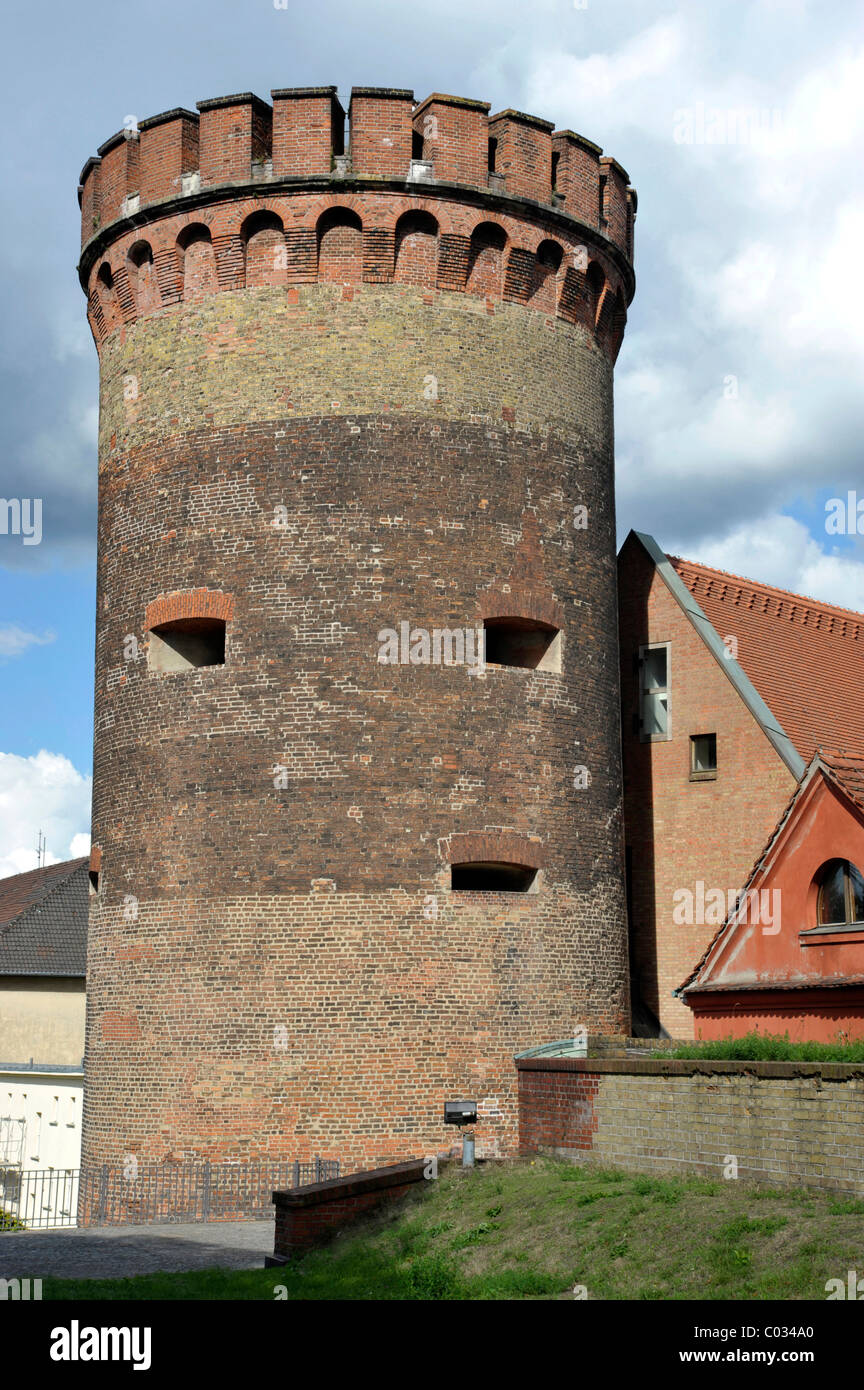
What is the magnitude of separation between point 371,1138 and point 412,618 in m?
5.94

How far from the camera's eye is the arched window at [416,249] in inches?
701

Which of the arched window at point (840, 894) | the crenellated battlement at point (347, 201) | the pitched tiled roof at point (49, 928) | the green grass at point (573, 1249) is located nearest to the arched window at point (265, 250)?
the crenellated battlement at point (347, 201)

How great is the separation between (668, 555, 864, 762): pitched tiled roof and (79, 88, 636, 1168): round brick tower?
3550mm

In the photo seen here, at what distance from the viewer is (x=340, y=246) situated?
17.8m

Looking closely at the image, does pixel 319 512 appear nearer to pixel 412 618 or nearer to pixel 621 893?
pixel 412 618

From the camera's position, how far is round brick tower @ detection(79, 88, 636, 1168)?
637 inches

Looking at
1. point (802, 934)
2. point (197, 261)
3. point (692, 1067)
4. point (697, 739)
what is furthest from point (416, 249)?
point (692, 1067)

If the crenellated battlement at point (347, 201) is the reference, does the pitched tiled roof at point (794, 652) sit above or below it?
below

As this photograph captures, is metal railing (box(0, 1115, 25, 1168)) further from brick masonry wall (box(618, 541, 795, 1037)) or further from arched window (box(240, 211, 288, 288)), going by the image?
arched window (box(240, 211, 288, 288))

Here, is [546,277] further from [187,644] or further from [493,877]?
[493,877]

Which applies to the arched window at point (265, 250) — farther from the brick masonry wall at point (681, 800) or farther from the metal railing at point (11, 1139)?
the metal railing at point (11, 1139)

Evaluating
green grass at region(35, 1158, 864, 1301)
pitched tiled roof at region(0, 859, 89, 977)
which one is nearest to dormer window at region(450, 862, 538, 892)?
green grass at region(35, 1158, 864, 1301)

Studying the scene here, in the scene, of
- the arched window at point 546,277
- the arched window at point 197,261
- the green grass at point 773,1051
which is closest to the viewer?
the green grass at point 773,1051

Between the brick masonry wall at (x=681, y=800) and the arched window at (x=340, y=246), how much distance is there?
7.15 meters
